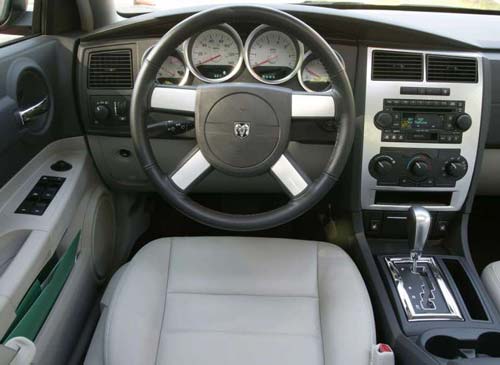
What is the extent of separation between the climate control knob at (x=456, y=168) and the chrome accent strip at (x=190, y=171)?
79cm

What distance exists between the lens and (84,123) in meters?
1.80

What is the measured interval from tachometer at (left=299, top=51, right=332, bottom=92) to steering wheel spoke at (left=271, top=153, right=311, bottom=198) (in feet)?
1.09

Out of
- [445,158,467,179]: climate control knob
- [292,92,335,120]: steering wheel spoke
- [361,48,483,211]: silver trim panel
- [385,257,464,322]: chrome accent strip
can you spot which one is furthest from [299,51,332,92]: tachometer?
[385,257,464,322]: chrome accent strip

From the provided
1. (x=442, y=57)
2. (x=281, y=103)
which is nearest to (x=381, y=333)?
(x=281, y=103)

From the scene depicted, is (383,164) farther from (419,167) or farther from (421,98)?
(421,98)

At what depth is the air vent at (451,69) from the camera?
5.38 feet

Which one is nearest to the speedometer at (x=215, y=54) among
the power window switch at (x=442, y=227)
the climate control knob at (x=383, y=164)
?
the climate control knob at (x=383, y=164)

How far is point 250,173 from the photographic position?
4.58 feet

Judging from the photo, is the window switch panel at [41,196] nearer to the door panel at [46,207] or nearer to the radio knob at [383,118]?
the door panel at [46,207]

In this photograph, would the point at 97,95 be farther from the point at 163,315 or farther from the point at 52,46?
the point at 163,315

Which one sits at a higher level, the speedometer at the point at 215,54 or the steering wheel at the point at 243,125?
the speedometer at the point at 215,54

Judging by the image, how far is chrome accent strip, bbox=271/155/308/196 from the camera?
140 centimetres

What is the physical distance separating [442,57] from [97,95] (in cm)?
108

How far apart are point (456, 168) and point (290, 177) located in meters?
0.61
